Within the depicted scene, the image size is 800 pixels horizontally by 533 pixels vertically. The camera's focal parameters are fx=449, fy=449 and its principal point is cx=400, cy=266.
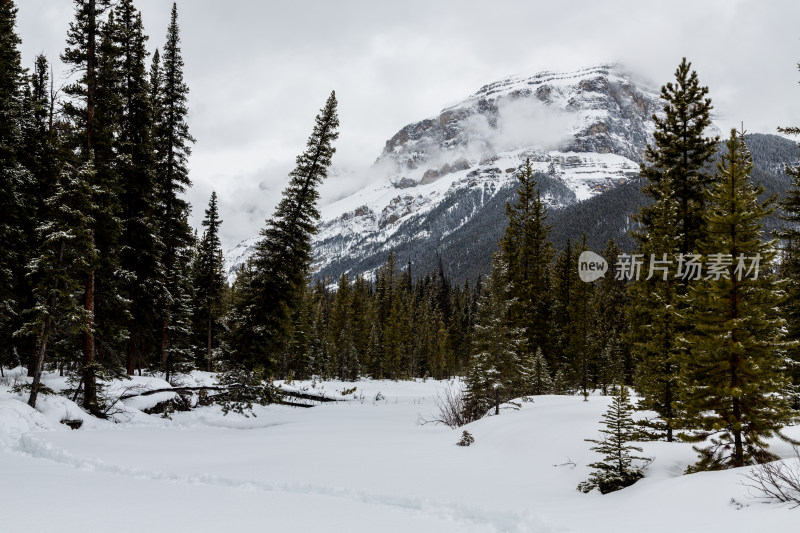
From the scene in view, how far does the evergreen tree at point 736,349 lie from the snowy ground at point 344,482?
3.18 ft

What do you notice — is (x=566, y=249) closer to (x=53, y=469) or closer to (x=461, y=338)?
(x=53, y=469)

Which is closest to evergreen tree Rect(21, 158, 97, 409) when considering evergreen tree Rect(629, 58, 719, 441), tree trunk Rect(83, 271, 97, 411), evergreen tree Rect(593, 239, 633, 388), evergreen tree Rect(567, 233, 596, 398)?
tree trunk Rect(83, 271, 97, 411)

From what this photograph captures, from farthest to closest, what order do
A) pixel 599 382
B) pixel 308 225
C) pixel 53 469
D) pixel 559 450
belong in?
pixel 599 382, pixel 308 225, pixel 559 450, pixel 53 469

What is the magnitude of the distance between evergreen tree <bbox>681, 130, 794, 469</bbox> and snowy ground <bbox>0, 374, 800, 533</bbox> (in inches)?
38.2

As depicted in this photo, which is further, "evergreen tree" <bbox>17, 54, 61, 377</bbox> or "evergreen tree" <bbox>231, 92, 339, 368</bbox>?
"evergreen tree" <bbox>231, 92, 339, 368</bbox>

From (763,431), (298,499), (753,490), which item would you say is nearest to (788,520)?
(753,490)

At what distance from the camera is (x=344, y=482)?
9164 mm

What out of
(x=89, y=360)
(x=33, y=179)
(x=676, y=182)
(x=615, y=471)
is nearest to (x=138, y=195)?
(x=33, y=179)

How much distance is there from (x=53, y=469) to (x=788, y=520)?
1220cm

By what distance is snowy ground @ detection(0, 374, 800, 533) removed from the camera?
20.5 feet

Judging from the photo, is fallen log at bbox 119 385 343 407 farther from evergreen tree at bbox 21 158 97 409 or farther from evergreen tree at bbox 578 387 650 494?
evergreen tree at bbox 578 387 650 494

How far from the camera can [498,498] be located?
821cm

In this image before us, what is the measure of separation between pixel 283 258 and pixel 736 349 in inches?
816

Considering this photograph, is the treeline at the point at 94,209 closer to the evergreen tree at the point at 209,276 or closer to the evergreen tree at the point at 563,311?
the evergreen tree at the point at 209,276
